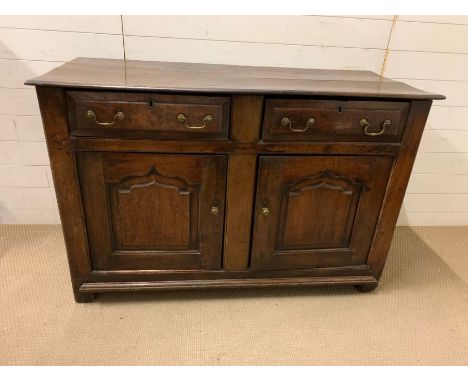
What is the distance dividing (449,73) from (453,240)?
2.75 feet

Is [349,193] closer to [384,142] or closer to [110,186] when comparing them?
[384,142]

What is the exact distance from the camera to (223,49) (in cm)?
145

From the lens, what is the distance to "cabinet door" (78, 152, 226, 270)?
109 centimetres

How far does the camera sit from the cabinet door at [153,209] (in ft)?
3.58

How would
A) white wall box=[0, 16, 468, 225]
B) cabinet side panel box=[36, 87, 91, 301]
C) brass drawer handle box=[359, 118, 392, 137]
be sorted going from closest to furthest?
cabinet side panel box=[36, 87, 91, 301], brass drawer handle box=[359, 118, 392, 137], white wall box=[0, 16, 468, 225]

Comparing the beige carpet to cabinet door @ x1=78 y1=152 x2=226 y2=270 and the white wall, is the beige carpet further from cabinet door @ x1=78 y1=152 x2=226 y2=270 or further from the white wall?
the white wall

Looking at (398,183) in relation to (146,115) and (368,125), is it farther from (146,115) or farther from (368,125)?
(146,115)

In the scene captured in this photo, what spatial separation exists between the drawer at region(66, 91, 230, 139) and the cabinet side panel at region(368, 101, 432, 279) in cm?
57

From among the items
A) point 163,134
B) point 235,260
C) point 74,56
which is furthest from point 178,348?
point 74,56

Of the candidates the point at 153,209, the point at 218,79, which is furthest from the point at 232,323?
the point at 218,79

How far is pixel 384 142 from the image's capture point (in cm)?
113

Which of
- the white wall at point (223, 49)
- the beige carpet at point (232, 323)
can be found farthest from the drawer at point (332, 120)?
the beige carpet at point (232, 323)

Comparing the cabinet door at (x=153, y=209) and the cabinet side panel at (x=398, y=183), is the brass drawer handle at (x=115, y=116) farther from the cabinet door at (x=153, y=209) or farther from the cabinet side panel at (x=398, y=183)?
the cabinet side panel at (x=398, y=183)

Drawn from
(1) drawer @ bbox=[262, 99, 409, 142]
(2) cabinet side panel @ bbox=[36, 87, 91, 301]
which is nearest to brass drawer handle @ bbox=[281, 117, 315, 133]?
(1) drawer @ bbox=[262, 99, 409, 142]
